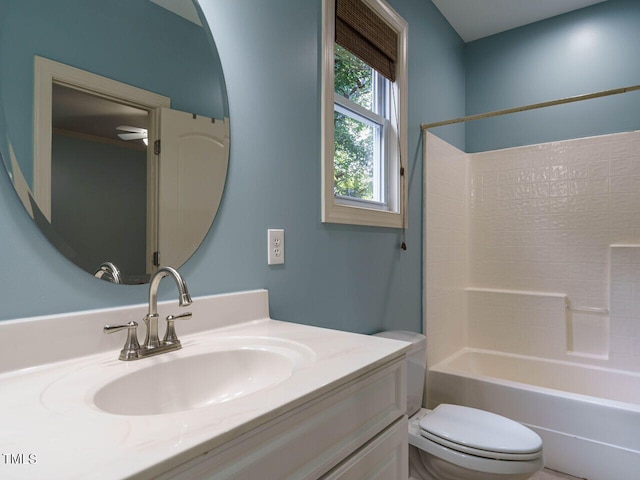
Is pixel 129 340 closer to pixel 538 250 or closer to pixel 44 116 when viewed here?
pixel 44 116

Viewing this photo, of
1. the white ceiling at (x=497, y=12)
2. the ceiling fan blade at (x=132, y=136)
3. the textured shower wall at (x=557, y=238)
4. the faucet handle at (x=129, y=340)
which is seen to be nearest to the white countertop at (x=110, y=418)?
the faucet handle at (x=129, y=340)

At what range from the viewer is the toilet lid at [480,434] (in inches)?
54.2

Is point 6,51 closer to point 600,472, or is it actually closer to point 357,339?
point 357,339

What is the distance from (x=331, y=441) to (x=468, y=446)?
936mm

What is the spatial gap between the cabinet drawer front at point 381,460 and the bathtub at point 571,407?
129cm

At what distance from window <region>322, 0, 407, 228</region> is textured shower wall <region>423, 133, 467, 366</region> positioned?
362mm

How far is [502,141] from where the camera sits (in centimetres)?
286

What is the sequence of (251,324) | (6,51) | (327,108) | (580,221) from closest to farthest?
(6,51) < (251,324) < (327,108) < (580,221)

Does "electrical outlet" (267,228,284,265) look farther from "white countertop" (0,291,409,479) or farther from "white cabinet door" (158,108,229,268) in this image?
"white countertop" (0,291,409,479)

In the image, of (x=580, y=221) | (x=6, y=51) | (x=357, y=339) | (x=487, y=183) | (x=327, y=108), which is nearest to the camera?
(x=6, y=51)

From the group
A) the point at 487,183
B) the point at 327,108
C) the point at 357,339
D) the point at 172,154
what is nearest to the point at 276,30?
the point at 327,108

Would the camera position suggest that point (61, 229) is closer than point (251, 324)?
Yes

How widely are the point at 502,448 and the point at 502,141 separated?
2.21m

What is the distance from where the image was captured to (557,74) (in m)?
2.68
